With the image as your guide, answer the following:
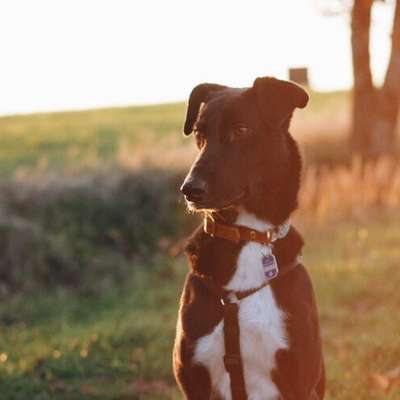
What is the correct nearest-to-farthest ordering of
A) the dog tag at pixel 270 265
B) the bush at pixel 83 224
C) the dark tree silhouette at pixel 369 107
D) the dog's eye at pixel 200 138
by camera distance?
1. the dog tag at pixel 270 265
2. the dog's eye at pixel 200 138
3. the bush at pixel 83 224
4. the dark tree silhouette at pixel 369 107

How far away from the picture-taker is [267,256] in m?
4.30

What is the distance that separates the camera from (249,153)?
13.8ft

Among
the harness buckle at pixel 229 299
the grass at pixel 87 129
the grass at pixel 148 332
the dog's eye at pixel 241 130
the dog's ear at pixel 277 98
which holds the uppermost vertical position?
the dog's ear at pixel 277 98

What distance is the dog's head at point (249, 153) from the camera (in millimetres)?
4102

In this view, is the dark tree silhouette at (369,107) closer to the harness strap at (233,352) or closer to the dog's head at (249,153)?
the dog's head at (249,153)

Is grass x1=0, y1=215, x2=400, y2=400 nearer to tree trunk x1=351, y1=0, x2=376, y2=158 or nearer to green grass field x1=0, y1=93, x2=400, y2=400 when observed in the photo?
green grass field x1=0, y1=93, x2=400, y2=400

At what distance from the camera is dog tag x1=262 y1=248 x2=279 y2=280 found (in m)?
4.23

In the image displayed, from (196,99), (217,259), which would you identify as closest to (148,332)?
(196,99)

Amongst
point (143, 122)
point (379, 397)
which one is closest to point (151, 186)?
point (379, 397)

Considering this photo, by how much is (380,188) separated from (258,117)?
8.87m

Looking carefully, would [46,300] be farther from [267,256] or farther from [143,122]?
[143,122]

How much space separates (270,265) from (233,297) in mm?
238

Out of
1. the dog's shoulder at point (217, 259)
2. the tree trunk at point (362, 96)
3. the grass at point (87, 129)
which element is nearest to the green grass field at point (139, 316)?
the dog's shoulder at point (217, 259)

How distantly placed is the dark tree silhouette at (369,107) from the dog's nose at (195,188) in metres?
10.2
